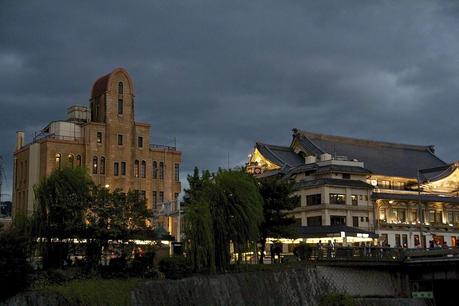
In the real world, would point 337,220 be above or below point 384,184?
below

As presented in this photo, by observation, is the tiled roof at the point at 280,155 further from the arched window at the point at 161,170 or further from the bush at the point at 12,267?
the bush at the point at 12,267

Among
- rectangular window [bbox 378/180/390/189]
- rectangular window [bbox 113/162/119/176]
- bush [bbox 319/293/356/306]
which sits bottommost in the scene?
bush [bbox 319/293/356/306]

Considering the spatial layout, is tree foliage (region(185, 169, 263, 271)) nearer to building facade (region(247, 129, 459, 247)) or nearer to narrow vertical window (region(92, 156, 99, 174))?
building facade (region(247, 129, 459, 247))

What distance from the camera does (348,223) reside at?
286ft

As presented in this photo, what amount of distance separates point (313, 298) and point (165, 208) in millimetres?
27449

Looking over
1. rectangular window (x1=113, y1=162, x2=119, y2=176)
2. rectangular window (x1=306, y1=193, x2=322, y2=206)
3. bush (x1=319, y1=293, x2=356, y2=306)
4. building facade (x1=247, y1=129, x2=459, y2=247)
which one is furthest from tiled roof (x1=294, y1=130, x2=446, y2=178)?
bush (x1=319, y1=293, x2=356, y2=306)

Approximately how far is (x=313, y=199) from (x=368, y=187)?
8.04 m

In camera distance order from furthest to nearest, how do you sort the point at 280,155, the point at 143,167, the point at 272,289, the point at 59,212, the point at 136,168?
1. the point at 280,155
2. the point at 143,167
3. the point at 136,168
4. the point at 272,289
5. the point at 59,212

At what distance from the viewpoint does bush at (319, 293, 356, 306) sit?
54844mm

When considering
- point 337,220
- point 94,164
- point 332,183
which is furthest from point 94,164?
point 337,220

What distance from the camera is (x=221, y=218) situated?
5594 centimetres

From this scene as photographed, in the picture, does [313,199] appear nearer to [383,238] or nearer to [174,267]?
[383,238]

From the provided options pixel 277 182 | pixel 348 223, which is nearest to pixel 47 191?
pixel 277 182

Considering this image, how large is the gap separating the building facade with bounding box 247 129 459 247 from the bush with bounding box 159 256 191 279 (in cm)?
2714
